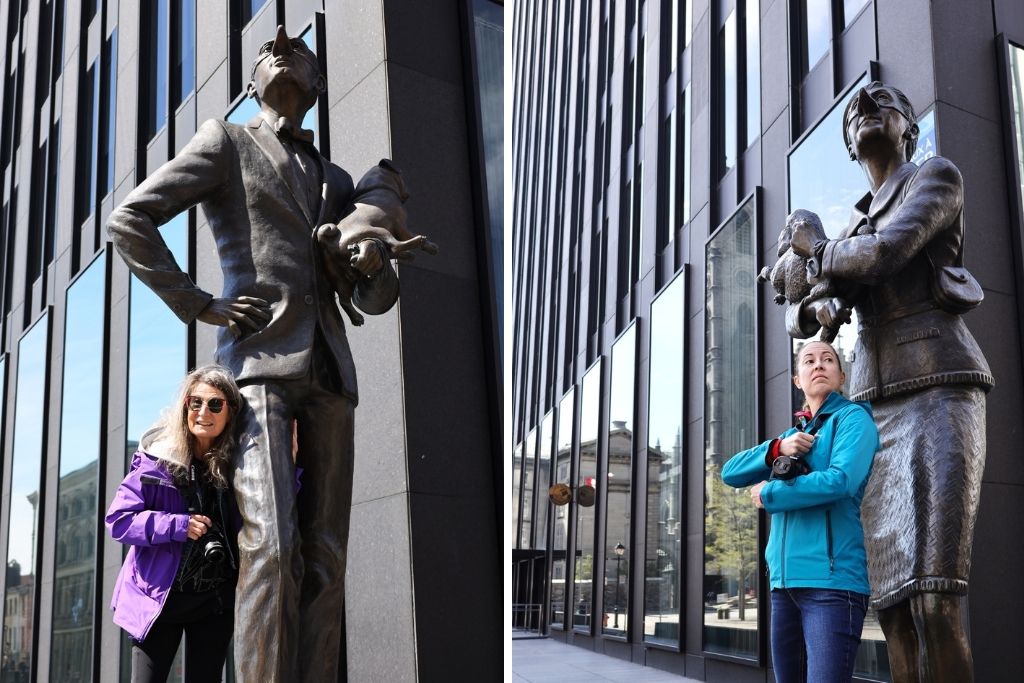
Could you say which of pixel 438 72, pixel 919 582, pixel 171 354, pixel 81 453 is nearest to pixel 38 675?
pixel 81 453

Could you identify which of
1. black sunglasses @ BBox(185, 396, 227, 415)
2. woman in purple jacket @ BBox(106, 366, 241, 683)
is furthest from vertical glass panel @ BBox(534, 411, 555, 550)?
black sunglasses @ BBox(185, 396, 227, 415)

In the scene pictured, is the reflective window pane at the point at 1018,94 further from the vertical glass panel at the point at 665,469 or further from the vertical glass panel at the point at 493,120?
the vertical glass panel at the point at 665,469

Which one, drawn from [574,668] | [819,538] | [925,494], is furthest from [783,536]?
[574,668]

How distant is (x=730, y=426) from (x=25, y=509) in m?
11.7

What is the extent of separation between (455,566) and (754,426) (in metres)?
8.05

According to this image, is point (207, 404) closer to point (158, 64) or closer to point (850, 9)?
point (850, 9)

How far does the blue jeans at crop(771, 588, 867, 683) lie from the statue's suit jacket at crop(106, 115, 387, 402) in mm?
1947

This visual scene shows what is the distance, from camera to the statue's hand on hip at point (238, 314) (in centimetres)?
417

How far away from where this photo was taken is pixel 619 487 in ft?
79.3

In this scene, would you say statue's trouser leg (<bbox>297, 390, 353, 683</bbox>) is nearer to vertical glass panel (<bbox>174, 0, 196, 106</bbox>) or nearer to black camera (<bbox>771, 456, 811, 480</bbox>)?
black camera (<bbox>771, 456, 811, 480</bbox>)

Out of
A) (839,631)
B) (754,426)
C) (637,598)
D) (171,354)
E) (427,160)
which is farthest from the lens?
(637,598)

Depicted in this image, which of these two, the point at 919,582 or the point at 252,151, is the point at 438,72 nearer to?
the point at 252,151

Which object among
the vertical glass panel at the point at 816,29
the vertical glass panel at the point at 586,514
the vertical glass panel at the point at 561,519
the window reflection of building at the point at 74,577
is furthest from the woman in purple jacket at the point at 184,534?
the vertical glass panel at the point at 561,519

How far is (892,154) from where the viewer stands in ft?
16.3
